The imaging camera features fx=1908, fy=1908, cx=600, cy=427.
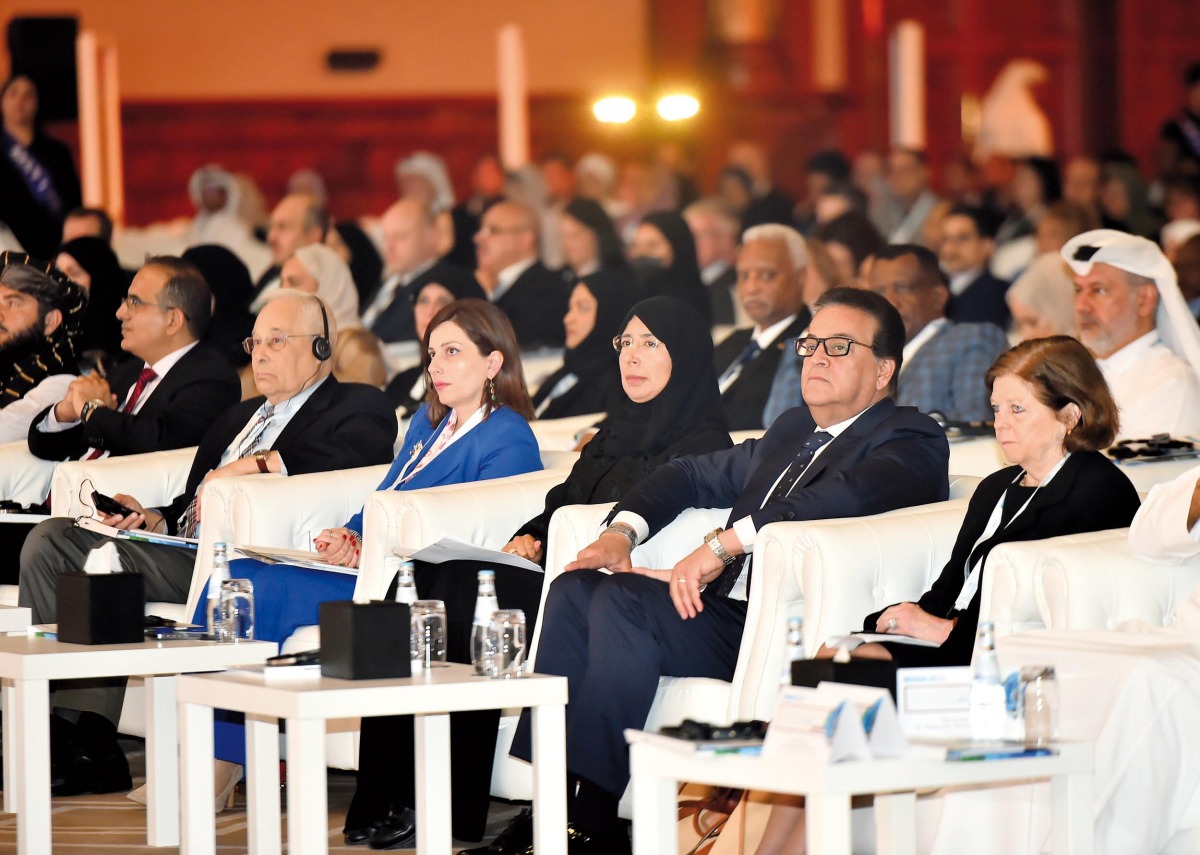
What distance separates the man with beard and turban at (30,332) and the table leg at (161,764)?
79.8 inches

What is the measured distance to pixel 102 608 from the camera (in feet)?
12.0

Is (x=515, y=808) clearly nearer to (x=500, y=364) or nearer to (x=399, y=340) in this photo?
(x=500, y=364)

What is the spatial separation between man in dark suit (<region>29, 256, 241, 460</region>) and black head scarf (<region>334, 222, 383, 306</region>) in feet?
14.4

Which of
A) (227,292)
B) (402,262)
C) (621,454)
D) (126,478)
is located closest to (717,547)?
(621,454)

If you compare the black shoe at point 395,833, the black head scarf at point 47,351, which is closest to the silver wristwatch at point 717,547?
the black shoe at point 395,833

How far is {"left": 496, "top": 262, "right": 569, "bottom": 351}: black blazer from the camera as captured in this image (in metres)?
8.13

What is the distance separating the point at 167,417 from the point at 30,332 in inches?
29.7

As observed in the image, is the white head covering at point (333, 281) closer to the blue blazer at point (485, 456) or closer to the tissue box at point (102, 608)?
the blue blazer at point (485, 456)

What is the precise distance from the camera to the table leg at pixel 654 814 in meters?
2.80

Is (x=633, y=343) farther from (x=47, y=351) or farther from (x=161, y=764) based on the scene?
(x=47, y=351)

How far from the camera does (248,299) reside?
7.67 metres

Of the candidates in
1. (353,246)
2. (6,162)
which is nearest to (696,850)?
(353,246)

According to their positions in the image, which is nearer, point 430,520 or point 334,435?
point 430,520

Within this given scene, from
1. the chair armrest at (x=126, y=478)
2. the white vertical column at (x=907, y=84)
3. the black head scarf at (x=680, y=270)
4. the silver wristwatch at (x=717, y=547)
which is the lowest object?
the silver wristwatch at (x=717, y=547)
